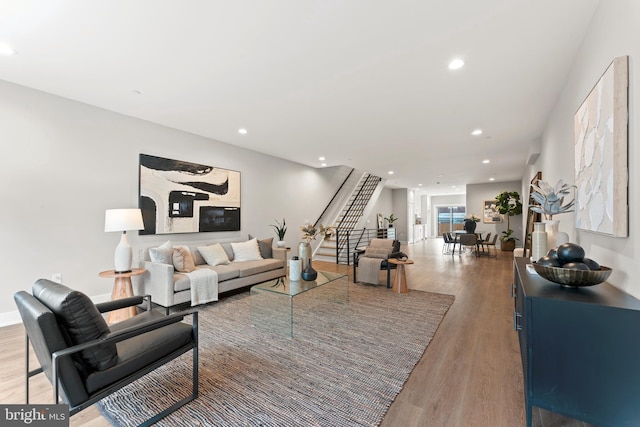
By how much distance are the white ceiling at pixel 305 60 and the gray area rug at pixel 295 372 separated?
2834 millimetres

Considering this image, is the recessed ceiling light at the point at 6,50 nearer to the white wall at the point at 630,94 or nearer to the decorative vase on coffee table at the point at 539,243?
the white wall at the point at 630,94

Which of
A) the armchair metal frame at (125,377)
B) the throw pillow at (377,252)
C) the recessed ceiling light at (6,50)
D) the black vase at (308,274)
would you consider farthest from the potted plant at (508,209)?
the recessed ceiling light at (6,50)

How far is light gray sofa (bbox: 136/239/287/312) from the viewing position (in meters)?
3.54

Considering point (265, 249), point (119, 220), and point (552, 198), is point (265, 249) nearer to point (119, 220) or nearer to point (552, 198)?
point (119, 220)

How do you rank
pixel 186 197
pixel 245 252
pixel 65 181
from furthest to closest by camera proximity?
1. pixel 245 252
2. pixel 186 197
3. pixel 65 181

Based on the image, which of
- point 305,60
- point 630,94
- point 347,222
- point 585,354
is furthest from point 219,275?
point 347,222

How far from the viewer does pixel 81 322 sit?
1.46 metres

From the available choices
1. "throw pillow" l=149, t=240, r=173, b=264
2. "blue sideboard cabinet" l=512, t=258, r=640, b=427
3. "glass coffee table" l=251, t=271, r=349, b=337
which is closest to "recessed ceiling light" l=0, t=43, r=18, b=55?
"throw pillow" l=149, t=240, r=173, b=264

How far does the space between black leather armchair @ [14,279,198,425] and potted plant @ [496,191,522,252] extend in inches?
416

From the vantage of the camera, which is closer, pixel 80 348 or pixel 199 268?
pixel 80 348

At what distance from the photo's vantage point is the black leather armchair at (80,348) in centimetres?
135

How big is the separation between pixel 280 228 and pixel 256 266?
7.70 ft

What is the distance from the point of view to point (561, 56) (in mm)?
2543

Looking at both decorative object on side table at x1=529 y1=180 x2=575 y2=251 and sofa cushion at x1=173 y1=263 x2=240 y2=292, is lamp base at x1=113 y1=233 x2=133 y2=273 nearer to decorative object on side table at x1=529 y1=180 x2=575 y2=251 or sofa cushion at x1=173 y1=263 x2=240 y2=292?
sofa cushion at x1=173 y1=263 x2=240 y2=292
